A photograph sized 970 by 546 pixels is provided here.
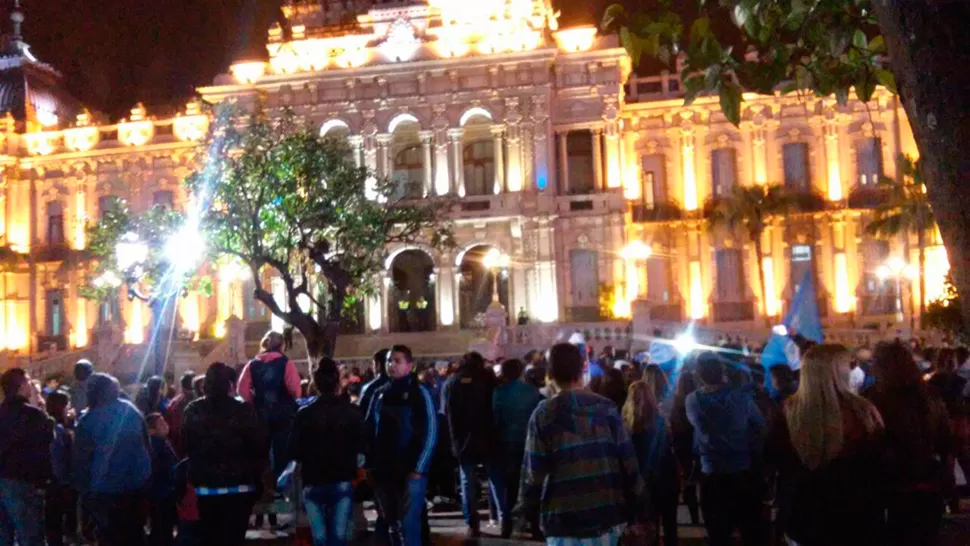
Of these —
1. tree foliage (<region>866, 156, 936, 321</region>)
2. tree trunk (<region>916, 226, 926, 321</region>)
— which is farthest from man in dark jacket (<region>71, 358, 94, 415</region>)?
tree trunk (<region>916, 226, 926, 321</region>)

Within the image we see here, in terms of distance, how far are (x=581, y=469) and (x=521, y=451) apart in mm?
4882

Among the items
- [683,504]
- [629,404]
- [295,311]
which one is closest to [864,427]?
[629,404]

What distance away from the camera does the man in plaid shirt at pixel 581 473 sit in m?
5.58

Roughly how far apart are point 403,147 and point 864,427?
34.7 meters

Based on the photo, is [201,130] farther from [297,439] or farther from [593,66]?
[297,439]

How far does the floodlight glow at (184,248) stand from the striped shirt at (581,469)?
18.9m

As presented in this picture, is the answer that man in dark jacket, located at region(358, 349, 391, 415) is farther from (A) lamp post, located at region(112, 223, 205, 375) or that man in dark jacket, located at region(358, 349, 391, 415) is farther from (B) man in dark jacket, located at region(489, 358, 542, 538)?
(A) lamp post, located at region(112, 223, 205, 375)

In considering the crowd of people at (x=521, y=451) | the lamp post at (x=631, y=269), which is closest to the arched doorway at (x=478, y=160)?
the lamp post at (x=631, y=269)

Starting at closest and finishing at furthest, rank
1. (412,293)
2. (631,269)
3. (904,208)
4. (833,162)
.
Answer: (904,208), (631,269), (412,293), (833,162)

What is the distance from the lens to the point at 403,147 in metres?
39.1

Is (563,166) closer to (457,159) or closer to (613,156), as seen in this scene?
(613,156)

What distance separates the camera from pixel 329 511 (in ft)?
25.8

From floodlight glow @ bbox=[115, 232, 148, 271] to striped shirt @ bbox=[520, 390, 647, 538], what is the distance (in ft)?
65.1

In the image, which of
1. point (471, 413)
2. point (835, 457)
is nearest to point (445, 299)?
point (471, 413)
